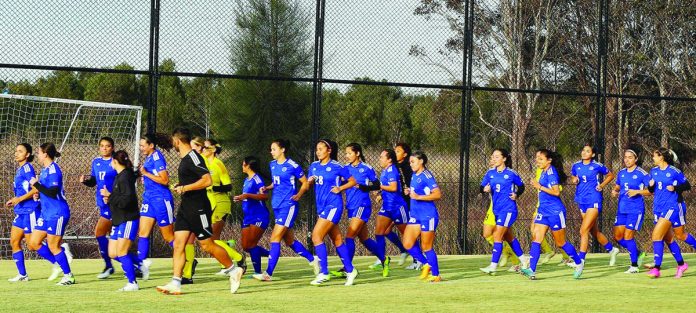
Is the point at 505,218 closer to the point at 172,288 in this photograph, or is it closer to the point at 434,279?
the point at 434,279

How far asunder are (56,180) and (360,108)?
12559 mm

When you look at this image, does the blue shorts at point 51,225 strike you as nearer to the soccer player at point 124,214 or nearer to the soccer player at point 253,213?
the soccer player at point 124,214

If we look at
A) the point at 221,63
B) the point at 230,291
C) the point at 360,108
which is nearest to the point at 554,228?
the point at 230,291

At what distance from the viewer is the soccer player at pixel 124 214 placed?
11734mm

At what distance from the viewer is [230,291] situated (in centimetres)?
1197

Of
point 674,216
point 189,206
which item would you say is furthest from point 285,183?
point 674,216

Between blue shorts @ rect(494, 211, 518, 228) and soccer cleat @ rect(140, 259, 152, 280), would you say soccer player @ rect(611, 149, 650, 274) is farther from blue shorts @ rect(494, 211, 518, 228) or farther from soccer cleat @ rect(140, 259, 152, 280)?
soccer cleat @ rect(140, 259, 152, 280)

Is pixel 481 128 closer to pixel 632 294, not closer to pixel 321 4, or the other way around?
pixel 321 4

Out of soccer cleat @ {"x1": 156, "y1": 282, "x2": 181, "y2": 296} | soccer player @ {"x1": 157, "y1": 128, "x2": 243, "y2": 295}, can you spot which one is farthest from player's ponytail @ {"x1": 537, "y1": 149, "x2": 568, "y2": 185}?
soccer cleat @ {"x1": 156, "y1": 282, "x2": 181, "y2": 296}

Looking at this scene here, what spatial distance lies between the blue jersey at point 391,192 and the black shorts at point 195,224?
3.53 m

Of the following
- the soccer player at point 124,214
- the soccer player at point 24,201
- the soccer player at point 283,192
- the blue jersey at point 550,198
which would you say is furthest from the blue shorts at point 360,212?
the soccer player at point 24,201

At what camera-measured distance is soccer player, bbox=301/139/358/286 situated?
41.8 feet

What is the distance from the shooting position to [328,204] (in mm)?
12805

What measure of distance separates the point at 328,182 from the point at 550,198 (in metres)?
3.09
